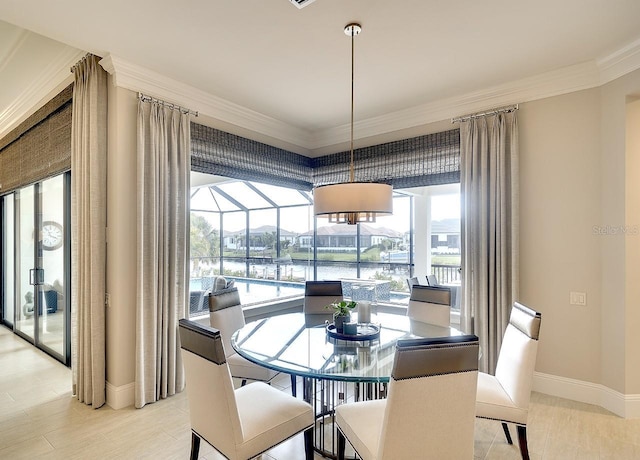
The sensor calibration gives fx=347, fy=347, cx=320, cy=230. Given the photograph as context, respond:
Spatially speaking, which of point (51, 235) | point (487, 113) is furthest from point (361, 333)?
point (51, 235)

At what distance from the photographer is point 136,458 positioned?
2.27 metres

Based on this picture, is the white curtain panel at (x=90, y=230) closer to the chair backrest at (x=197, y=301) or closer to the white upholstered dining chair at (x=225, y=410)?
the chair backrest at (x=197, y=301)

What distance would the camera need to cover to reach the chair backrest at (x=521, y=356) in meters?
2.04

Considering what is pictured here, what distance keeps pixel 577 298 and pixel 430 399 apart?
8.00 feet

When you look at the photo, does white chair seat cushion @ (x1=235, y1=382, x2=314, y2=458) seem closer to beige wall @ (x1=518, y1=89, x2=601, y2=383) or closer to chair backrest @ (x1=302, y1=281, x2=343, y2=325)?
chair backrest @ (x1=302, y1=281, x2=343, y2=325)

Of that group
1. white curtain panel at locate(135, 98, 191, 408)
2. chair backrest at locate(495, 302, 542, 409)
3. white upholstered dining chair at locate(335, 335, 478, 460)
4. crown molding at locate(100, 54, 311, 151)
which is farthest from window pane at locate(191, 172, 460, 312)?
white upholstered dining chair at locate(335, 335, 478, 460)

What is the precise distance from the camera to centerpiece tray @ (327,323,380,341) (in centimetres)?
230

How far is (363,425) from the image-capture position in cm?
179

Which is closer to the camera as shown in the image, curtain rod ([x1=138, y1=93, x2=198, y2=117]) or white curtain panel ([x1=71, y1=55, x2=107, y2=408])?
white curtain panel ([x1=71, y1=55, x2=107, y2=408])

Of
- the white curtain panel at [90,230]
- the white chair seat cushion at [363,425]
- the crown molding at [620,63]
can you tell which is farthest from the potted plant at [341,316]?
the crown molding at [620,63]

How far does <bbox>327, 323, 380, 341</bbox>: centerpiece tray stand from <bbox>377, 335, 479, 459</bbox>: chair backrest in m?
0.82

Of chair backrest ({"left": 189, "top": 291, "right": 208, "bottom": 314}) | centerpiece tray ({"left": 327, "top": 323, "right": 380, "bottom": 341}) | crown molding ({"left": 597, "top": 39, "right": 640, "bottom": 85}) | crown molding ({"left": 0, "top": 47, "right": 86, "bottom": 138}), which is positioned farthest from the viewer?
chair backrest ({"left": 189, "top": 291, "right": 208, "bottom": 314})

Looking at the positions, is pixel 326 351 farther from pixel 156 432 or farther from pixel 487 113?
pixel 487 113

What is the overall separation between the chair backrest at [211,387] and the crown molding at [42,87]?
282 centimetres
